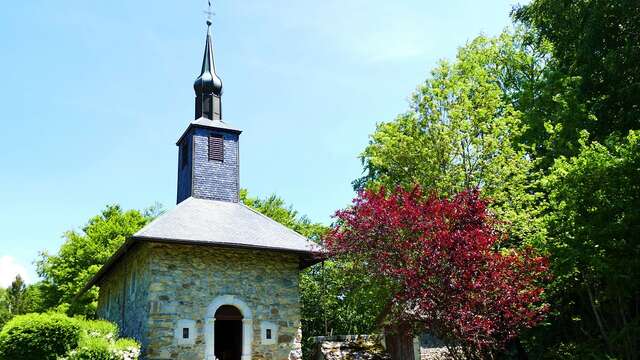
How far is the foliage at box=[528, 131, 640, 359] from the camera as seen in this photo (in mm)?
9906

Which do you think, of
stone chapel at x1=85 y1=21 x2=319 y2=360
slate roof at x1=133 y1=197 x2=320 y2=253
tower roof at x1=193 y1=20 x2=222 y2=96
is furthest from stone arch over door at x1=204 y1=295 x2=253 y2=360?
tower roof at x1=193 y1=20 x2=222 y2=96

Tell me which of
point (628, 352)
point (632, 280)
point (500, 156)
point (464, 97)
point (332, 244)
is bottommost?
point (628, 352)

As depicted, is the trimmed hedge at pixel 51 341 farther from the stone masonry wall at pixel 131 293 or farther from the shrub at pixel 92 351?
the stone masonry wall at pixel 131 293

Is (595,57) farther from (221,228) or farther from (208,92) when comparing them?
(208,92)

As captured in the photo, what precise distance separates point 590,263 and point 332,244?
501 cm

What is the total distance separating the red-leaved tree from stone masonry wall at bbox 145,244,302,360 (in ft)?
12.6

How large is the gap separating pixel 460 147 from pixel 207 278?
819cm

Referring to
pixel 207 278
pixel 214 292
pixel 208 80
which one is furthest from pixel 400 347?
pixel 208 80

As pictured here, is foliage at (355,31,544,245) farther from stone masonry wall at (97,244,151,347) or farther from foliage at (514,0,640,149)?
stone masonry wall at (97,244,151,347)

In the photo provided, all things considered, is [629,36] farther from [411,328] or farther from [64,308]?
[64,308]

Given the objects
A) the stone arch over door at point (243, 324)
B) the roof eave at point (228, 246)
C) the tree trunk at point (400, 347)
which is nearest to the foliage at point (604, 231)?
the roof eave at point (228, 246)

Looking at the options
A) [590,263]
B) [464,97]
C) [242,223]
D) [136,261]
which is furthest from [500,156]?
[136,261]

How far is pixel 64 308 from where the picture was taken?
27.0m

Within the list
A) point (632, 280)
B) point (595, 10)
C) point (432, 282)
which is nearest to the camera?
point (432, 282)
